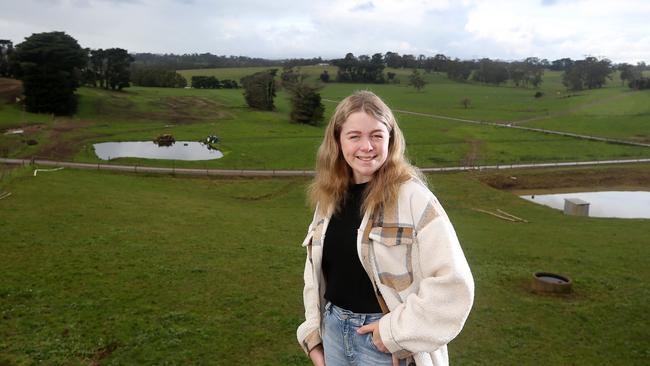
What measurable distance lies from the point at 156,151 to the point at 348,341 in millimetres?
54848

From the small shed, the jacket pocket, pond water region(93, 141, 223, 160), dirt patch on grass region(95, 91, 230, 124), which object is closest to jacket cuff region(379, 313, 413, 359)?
the jacket pocket

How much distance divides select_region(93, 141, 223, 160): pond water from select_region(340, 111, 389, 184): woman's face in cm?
4887

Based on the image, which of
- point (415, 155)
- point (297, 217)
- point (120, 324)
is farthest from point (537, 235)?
point (415, 155)

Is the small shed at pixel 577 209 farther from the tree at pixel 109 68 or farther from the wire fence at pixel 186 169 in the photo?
the tree at pixel 109 68

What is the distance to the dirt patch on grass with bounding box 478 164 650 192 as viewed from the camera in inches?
1800

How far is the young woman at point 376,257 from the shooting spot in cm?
311

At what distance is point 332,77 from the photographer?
510ft

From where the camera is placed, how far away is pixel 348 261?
3.56m

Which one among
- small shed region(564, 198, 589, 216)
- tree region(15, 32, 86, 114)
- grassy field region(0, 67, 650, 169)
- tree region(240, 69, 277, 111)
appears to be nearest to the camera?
small shed region(564, 198, 589, 216)

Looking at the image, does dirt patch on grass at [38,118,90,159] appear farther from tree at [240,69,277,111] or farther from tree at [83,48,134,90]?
tree at [240,69,277,111]

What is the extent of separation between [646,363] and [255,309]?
8381mm

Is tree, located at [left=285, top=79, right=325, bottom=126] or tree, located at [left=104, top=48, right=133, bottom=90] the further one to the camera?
tree, located at [left=104, top=48, right=133, bottom=90]

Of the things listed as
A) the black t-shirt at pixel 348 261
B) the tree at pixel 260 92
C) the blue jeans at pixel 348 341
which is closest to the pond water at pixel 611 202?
the blue jeans at pixel 348 341

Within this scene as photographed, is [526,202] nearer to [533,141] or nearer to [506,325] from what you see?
[506,325]
